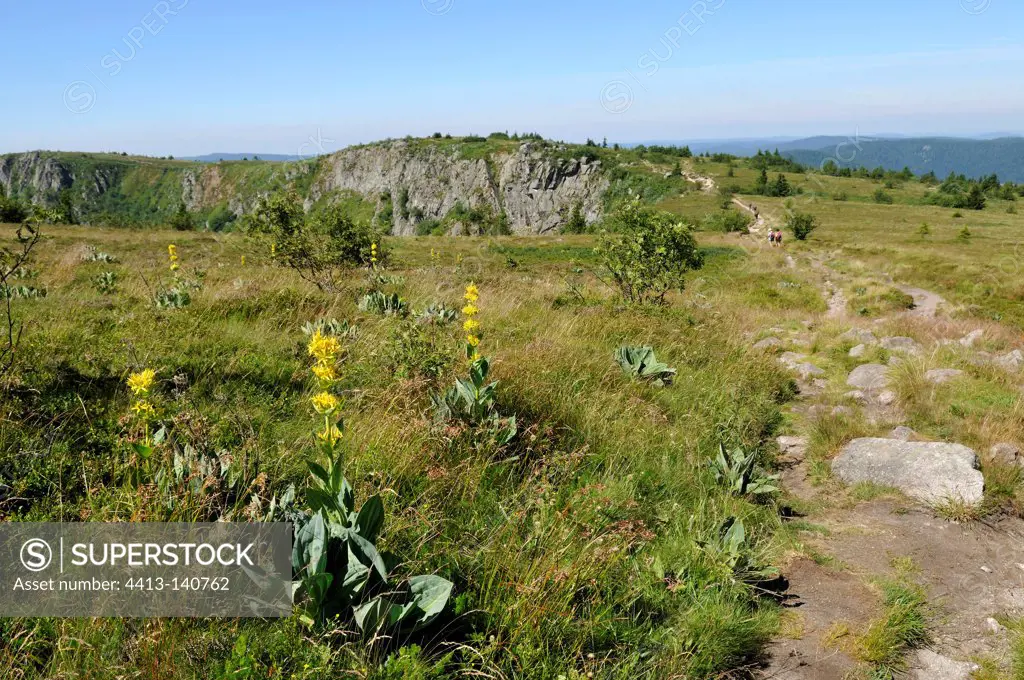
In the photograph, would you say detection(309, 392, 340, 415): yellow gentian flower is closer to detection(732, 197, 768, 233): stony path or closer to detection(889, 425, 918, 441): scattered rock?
detection(889, 425, 918, 441): scattered rock

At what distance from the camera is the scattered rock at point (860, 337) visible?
9998mm

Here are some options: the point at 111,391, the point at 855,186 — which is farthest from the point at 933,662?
the point at 855,186

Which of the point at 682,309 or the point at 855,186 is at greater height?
the point at 855,186

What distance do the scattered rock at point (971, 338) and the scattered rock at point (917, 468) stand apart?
554 cm

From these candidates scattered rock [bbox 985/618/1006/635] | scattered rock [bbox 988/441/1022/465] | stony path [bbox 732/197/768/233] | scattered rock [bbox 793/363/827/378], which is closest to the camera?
scattered rock [bbox 985/618/1006/635]

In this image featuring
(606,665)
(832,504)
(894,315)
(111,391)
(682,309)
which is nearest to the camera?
(606,665)

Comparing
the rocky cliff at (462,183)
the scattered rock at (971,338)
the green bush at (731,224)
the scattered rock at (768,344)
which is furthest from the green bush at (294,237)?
the rocky cliff at (462,183)

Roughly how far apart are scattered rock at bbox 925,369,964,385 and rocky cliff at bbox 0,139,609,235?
9768 cm

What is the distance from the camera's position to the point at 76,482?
3.15 meters

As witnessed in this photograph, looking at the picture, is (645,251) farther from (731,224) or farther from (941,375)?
(731,224)

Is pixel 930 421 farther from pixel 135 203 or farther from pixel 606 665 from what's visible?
pixel 135 203

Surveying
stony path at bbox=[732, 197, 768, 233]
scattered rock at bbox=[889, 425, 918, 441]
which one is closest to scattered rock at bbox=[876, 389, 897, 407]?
scattered rock at bbox=[889, 425, 918, 441]

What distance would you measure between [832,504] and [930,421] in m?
2.35

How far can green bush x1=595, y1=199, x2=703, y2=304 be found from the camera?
1170 cm
